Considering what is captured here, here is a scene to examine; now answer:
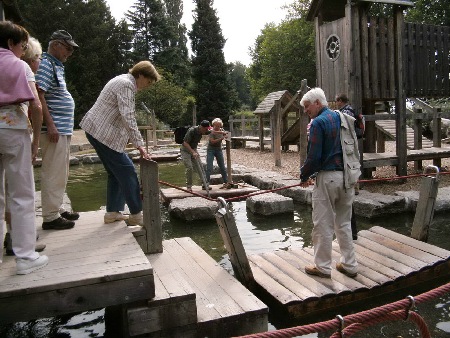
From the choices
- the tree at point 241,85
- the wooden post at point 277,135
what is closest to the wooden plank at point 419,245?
the wooden post at point 277,135

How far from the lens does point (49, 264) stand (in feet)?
10.2

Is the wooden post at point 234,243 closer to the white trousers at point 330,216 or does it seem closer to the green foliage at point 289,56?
the white trousers at point 330,216

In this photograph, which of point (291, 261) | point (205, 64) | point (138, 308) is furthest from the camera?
point (205, 64)

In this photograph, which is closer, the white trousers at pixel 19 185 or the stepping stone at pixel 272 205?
the white trousers at pixel 19 185

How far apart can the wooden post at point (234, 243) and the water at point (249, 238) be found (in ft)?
1.53

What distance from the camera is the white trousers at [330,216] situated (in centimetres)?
392

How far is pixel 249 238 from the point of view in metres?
6.46

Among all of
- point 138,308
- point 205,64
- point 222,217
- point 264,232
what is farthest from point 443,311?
point 205,64

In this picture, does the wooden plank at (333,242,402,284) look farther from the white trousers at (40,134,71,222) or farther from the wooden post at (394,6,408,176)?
the wooden post at (394,6,408,176)

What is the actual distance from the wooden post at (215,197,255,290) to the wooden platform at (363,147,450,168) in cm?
505

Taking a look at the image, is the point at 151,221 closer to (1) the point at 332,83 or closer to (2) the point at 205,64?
(1) the point at 332,83

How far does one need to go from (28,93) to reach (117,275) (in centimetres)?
130

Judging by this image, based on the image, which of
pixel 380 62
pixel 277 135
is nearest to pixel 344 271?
pixel 380 62

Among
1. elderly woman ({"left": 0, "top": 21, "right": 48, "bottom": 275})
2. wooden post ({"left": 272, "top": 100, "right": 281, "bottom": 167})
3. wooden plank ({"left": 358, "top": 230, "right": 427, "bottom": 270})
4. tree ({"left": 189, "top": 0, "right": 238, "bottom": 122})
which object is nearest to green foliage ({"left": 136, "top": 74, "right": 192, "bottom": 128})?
tree ({"left": 189, "top": 0, "right": 238, "bottom": 122})
